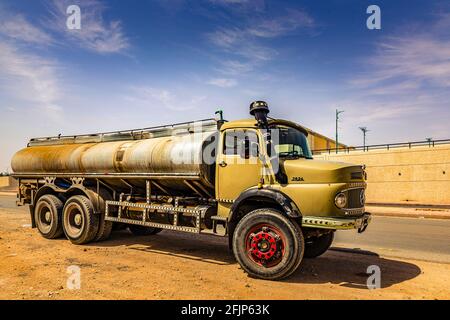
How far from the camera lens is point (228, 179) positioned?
670 cm

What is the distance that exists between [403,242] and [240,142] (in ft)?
19.9

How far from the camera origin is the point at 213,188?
724cm

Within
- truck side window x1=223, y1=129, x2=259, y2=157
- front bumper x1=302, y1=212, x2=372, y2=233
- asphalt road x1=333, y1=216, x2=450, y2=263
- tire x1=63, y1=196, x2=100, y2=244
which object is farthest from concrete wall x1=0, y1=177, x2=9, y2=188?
front bumper x1=302, y1=212, x2=372, y2=233

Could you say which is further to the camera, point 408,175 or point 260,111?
point 408,175

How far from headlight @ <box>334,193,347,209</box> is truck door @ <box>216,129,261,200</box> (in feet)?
4.74

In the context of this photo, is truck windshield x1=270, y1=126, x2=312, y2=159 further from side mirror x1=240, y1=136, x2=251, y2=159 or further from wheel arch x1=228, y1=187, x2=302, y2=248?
wheel arch x1=228, y1=187, x2=302, y2=248

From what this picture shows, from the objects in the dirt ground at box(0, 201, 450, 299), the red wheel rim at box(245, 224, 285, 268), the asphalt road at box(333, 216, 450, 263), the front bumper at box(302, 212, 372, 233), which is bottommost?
the asphalt road at box(333, 216, 450, 263)

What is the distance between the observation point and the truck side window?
6.48 m

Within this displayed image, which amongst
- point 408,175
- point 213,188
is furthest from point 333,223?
point 408,175

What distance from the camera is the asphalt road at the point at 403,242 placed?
7.99m

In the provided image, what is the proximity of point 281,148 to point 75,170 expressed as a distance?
620cm

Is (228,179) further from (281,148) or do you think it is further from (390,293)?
(390,293)

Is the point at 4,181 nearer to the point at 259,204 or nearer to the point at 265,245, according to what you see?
the point at 259,204

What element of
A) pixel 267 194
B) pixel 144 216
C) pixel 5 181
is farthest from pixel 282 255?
pixel 5 181
